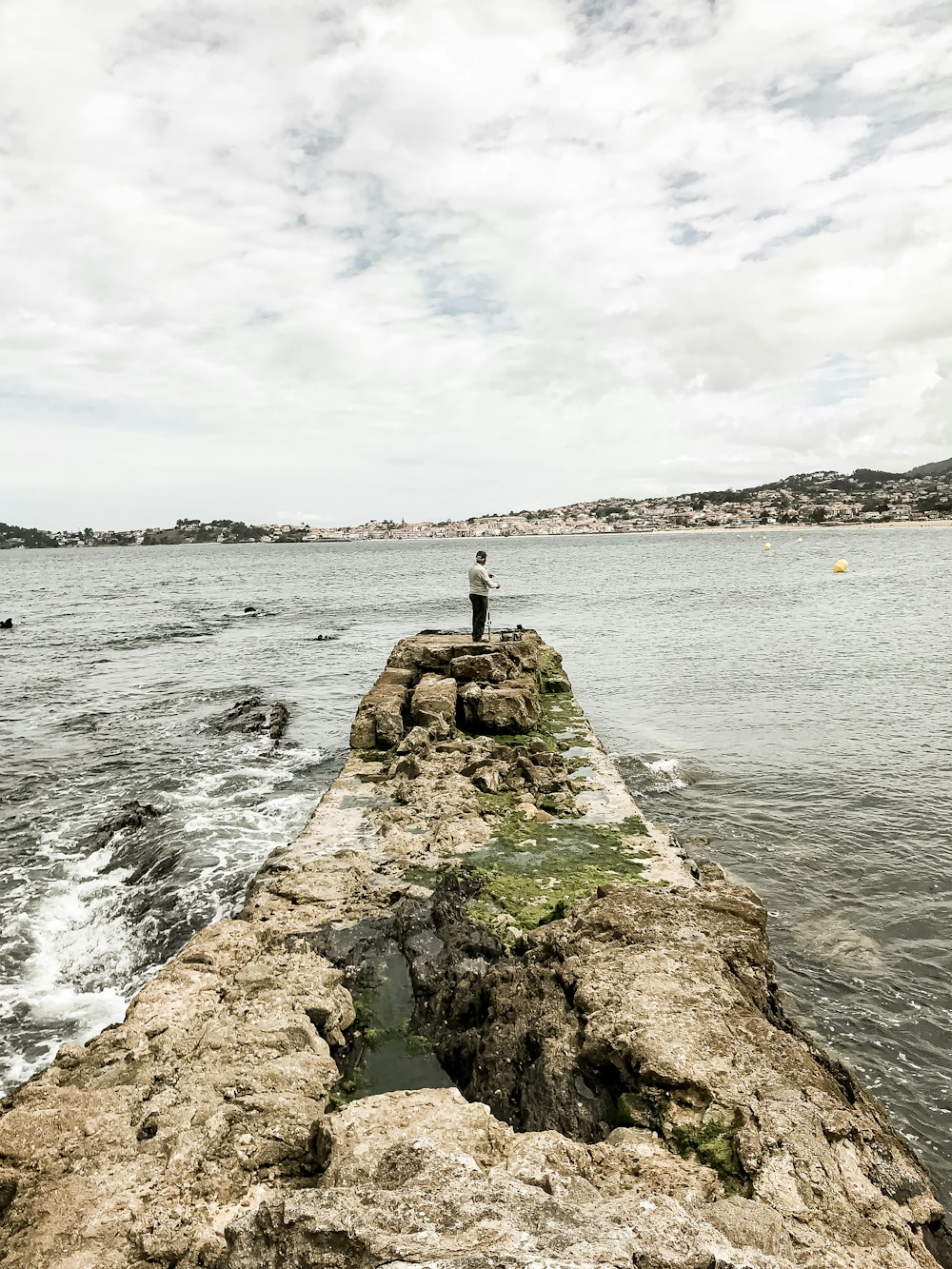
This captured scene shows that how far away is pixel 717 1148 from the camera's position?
4.01 m

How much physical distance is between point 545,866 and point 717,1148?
12.9 feet

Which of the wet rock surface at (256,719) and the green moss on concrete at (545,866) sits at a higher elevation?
the green moss on concrete at (545,866)

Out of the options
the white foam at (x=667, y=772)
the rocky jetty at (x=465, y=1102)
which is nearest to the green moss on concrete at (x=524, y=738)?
the white foam at (x=667, y=772)

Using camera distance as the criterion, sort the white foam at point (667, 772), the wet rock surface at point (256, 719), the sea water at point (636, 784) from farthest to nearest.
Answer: the wet rock surface at point (256, 719) → the white foam at point (667, 772) → the sea water at point (636, 784)

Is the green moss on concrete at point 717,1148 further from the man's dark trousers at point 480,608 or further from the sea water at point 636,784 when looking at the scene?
the man's dark trousers at point 480,608

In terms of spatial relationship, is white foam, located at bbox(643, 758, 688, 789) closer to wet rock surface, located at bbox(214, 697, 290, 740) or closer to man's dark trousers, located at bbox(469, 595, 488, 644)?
man's dark trousers, located at bbox(469, 595, 488, 644)

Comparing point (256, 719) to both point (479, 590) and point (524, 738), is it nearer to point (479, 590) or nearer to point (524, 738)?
point (479, 590)

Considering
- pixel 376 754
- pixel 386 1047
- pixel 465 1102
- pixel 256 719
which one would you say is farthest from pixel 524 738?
pixel 256 719

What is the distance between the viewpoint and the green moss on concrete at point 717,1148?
3.81 m

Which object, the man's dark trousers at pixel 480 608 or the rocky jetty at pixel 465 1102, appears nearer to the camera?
the rocky jetty at pixel 465 1102

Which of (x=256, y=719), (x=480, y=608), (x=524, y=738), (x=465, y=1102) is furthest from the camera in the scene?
(x=256, y=719)

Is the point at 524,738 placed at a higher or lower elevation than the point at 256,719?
higher

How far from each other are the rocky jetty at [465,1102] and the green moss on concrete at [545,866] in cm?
5

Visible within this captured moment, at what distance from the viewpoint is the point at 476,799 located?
9531 millimetres
